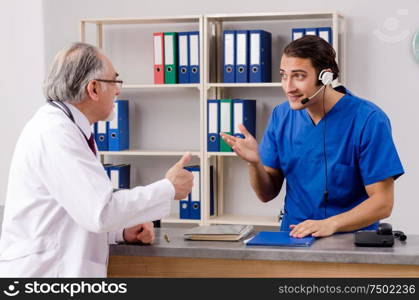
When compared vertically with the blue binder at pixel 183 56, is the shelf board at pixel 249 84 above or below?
below

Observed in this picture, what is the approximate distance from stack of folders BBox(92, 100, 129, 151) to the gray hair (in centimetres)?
264

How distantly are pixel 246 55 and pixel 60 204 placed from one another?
105 inches

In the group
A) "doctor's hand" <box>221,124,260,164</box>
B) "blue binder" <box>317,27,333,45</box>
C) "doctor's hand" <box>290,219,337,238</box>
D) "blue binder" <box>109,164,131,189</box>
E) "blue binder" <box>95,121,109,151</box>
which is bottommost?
"blue binder" <box>109,164,131,189</box>

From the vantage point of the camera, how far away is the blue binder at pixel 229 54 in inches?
173

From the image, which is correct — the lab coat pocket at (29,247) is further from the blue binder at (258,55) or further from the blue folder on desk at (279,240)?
the blue binder at (258,55)

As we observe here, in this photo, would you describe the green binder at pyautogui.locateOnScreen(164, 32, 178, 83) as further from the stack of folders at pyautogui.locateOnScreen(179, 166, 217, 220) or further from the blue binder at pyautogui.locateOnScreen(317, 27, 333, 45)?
the blue binder at pyautogui.locateOnScreen(317, 27, 333, 45)

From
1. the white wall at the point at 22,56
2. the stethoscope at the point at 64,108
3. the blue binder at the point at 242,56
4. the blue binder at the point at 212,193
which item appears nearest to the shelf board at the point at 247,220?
the blue binder at the point at 212,193

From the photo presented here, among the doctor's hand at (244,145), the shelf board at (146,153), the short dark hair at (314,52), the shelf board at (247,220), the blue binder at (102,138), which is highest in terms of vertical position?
the short dark hair at (314,52)

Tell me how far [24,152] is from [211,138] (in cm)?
259

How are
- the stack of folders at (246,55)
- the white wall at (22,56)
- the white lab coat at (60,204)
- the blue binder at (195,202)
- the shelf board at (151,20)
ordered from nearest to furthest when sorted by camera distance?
the white lab coat at (60,204) < the stack of folders at (246,55) < the shelf board at (151,20) < the blue binder at (195,202) < the white wall at (22,56)

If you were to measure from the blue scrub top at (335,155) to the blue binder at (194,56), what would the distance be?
1878 mm

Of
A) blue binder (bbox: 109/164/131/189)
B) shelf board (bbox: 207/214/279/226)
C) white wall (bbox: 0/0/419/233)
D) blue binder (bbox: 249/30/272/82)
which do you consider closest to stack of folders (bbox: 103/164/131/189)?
blue binder (bbox: 109/164/131/189)

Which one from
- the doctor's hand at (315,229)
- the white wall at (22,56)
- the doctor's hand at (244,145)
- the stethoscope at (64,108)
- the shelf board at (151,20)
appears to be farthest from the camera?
the white wall at (22,56)

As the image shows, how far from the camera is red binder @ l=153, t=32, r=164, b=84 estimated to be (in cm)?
452
